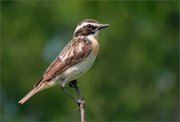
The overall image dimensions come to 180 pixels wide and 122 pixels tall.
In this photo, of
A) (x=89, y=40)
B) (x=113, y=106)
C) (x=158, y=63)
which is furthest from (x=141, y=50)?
(x=89, y=40)

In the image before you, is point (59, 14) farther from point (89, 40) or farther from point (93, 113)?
point (89, 40)

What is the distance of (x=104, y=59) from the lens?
21.8 meters

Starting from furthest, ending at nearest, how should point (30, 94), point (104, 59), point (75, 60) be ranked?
point (104, 59) → point (75, 60) → point (30, 94)

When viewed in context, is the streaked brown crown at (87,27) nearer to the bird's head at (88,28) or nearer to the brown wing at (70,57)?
the bird's head at (88,28)

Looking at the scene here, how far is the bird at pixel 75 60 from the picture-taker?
12789mm

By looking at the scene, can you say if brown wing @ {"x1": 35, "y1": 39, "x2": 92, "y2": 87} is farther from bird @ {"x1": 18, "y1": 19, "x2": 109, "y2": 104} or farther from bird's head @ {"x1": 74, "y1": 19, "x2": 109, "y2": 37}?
bird's head @ {"x1": 74, "y1": 19, "x2": 109, "y2": 37}

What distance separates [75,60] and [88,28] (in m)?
0.49

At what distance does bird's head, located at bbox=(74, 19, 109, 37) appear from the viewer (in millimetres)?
13000

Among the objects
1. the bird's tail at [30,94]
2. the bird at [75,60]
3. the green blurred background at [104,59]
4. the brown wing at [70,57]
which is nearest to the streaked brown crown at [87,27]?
the bird at [75,60]

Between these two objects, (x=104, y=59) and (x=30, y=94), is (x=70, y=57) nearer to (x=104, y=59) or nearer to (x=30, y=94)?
(x=30, y=94)

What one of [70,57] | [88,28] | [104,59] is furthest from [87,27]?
[104,59]

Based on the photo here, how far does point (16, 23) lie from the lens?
22.0 metres

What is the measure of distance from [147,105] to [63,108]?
212 centimetres

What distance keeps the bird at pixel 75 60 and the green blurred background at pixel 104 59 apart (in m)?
6.42
